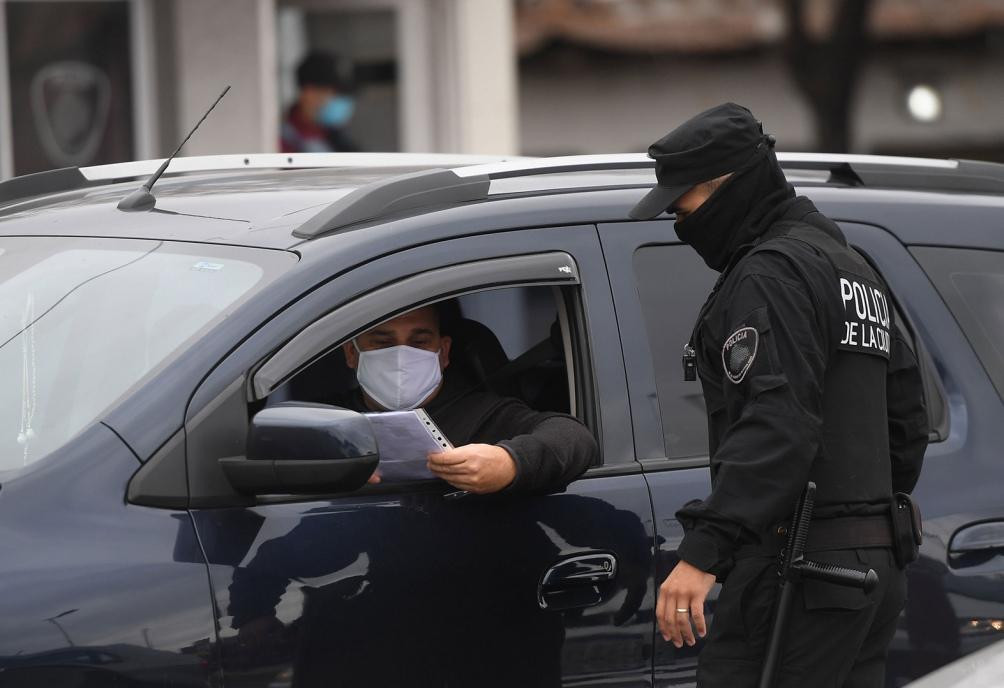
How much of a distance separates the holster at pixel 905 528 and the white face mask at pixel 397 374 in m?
1.00

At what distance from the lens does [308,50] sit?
10.6 meters

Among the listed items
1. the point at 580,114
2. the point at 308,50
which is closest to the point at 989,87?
the point at 580,114

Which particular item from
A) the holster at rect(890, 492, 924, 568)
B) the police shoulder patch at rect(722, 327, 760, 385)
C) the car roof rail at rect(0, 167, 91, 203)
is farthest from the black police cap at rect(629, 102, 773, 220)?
the car roof rail at rect(0, 167, 91, 203)

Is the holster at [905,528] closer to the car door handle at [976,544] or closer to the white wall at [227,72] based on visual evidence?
the car door handle at [976,544]

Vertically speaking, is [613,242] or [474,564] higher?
[613,242]

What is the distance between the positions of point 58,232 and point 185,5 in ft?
21.8

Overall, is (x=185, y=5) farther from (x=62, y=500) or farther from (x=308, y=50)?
(x=62, y=500)

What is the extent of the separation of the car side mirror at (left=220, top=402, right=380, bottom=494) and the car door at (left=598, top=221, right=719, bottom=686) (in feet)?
2.27

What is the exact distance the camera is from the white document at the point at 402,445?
121 inches

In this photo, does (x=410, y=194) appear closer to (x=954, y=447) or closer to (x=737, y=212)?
(x=737, y=212)

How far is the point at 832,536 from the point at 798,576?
0.11m

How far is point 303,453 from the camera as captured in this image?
2.77m

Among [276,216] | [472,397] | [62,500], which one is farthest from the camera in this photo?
[472,397]

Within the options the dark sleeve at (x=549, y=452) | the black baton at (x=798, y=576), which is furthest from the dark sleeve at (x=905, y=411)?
the dark sleeve at (x=549, y=452)
